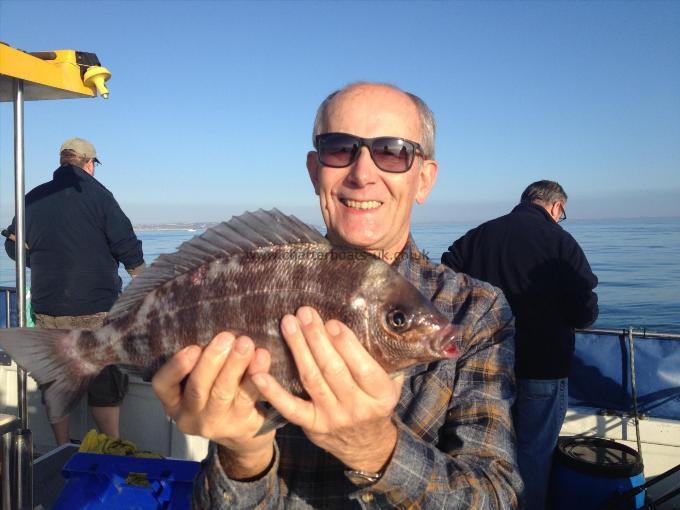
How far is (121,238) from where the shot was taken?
5.60m

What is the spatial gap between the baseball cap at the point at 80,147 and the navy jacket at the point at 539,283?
4.35 metres

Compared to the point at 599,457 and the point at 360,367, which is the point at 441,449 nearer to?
the point at 360,367

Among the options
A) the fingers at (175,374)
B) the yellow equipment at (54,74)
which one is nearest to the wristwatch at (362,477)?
the fingers at (175,374)

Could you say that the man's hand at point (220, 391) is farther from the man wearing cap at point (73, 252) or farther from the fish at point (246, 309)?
the man wearing cap at point (73, 252)

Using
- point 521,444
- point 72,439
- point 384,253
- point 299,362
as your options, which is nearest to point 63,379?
point 299,362

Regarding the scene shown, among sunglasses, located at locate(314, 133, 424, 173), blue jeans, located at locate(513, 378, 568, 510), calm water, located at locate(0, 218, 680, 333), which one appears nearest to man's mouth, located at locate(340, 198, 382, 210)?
sunglasses, located at locate(314, 133, 424, 173)

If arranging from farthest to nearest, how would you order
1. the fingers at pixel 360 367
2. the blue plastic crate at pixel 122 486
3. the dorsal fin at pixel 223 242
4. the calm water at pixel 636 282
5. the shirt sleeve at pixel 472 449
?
the calm water at pixel 636 282 < the blue plastic crate at pixel 122 486 < the dorsal fin at pixel 223 242 < the shirt sleeve at pixel 472 449 < the fingers at pixel 360 367

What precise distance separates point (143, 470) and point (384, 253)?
2.29m

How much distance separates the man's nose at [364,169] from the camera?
2.34 metres

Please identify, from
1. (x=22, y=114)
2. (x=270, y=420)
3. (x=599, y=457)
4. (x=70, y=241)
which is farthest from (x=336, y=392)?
(x=70, y=241)

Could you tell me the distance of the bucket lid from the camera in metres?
4.02

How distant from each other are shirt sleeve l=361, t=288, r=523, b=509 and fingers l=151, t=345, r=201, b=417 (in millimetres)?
719

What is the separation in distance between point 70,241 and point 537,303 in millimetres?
4754

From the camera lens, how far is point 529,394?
4621mm
